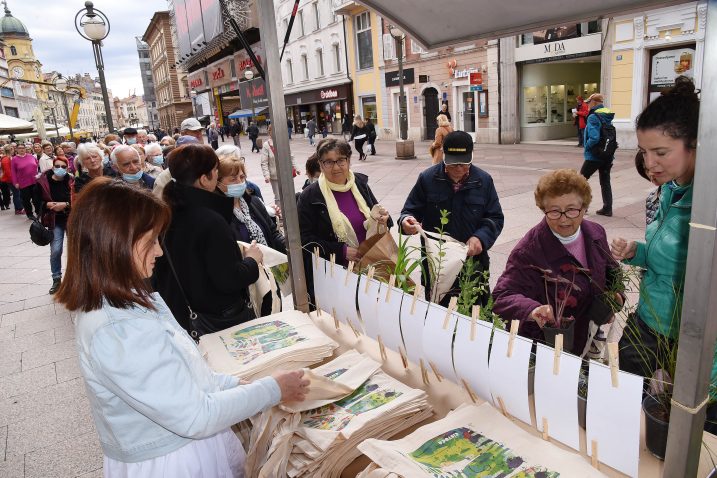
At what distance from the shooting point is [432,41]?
229 centimetres

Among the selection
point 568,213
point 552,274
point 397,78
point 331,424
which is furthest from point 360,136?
point 331,424

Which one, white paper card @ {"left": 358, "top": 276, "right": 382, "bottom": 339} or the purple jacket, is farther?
the purple jacket

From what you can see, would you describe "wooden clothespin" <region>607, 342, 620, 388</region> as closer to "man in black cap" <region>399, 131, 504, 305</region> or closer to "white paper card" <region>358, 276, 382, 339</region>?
"white paper card" <region>358, 276, 382, 339</region>

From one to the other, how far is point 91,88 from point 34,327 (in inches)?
6153

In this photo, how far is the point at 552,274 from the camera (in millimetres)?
1967

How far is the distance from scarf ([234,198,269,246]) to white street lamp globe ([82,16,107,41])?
6.32 meters

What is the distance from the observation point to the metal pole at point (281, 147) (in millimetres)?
1804

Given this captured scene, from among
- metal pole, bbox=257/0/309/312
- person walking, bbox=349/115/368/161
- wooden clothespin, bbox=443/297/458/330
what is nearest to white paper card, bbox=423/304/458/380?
wooden clothespin, bbox=443/297/458/330

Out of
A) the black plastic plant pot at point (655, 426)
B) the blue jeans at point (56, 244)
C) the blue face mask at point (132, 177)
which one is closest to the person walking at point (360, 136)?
the blue jeans at point (56, 244)

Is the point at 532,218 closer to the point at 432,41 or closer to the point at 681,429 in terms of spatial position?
the point at 432,41

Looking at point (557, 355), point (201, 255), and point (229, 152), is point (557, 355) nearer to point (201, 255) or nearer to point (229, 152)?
point (201, 255)

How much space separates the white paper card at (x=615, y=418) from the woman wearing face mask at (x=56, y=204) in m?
5.78

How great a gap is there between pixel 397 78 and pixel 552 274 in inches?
903

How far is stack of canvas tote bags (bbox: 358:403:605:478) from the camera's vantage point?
1055mm
